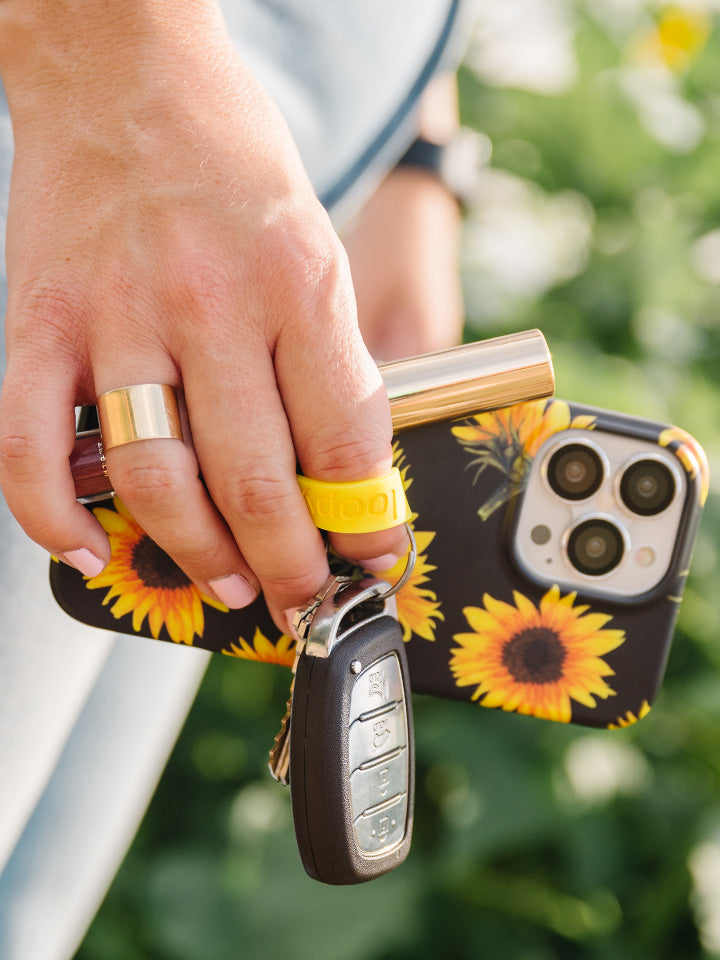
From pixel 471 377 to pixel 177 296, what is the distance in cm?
24

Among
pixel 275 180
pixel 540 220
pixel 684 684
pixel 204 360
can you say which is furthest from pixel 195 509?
pixel 540 220

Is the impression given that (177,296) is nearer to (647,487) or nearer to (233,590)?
(233,590)

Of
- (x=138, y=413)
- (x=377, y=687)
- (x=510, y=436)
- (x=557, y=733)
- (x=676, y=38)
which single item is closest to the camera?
(x=138, y=413)

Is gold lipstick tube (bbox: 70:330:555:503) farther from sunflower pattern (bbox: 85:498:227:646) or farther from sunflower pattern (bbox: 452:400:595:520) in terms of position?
A: sunflower pattern (bbox: 85:498:227:646)

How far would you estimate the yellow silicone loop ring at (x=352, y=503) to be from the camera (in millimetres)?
483

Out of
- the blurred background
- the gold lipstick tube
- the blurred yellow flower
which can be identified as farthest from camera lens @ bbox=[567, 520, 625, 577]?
the blurred yellow flower

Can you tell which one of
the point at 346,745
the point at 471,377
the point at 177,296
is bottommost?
the point at 346,745

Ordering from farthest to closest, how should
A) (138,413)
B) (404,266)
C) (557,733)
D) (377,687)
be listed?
(557,733) < (404,266) < (377,687) < (138,413)

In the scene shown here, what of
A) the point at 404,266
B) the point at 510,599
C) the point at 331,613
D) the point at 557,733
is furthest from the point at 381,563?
the point at 557,733

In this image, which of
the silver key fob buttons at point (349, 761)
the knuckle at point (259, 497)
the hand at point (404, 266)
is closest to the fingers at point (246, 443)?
the knuckle at point (259, 497)

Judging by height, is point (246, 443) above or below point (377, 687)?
above

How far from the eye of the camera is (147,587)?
0.63 meters

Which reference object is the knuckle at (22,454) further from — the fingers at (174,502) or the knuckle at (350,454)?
the knuckle at (350,454)

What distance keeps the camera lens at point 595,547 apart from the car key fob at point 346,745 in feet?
0.65
